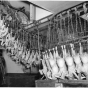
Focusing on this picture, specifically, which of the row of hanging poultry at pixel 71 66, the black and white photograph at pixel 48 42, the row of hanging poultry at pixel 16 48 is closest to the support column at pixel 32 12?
the black and white photograph at pixel 48 42

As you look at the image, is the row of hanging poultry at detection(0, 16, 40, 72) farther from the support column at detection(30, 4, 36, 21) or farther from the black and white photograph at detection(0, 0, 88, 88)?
the support column at detection(30, 4, 36, 21)

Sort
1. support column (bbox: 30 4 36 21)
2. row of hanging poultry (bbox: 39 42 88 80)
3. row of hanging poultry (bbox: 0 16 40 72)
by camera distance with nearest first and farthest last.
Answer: row of hanging poultry (bbox: 39 42 88 80) < row of hanging poultry (bbox: 0 16 40 72) < support column (bbox: 30 4 36 21)

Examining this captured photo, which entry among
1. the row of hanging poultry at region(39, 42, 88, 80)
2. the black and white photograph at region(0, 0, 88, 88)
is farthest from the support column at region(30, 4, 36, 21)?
the row of hanging poultry at region(39, 42, 88, 80)

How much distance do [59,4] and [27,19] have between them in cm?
167

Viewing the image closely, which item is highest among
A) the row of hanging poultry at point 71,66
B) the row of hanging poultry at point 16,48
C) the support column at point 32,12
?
the support column at point 32,12

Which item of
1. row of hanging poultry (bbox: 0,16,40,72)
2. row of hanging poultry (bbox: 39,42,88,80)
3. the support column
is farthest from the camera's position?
the support column

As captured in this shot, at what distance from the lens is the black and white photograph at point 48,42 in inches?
62.9

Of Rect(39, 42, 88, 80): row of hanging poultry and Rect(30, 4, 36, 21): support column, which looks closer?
Rect(39, 42, 88, 80): row of hanging poultry

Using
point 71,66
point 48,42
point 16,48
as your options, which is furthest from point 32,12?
point 71,66

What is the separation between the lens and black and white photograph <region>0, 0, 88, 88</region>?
1.60 metres

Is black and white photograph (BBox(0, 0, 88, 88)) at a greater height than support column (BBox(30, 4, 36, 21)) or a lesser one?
lesser

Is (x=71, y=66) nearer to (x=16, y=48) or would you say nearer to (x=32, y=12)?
(x=16, y=48)

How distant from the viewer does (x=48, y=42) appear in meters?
3.29

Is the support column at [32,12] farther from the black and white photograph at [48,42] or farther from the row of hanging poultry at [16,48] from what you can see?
the row of hanging poultry at [16,48]
